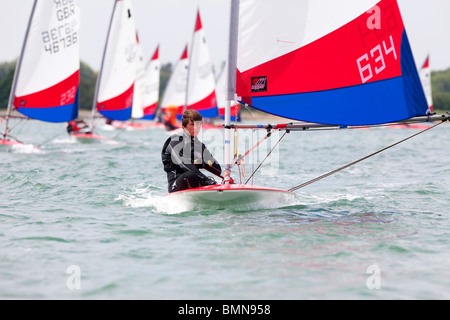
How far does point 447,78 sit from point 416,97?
452ft

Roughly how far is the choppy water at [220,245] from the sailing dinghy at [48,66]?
7537 millimetres

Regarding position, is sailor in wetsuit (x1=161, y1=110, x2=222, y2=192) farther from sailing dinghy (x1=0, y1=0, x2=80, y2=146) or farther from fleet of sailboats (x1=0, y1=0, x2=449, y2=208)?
sailing dinghy (x1=0, y1=0, x2=80, y2=146)

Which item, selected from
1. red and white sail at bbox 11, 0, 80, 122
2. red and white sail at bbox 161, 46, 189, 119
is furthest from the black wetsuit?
red and white sail at bbox 161, 46, 189, 119

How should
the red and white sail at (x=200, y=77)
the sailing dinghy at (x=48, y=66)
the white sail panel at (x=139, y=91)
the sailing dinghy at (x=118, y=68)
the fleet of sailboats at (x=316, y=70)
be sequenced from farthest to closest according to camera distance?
the white sail panel at (x=139, y=91) → the red and white sail at (x=200, y=77) → the sailing dinghy at (x=118, y=68) → the sailing dinghy at (x=48, y=66) → the fleet of sailboats at (x=316, y=70)

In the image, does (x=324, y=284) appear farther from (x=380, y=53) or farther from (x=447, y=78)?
(x=447, y=78)

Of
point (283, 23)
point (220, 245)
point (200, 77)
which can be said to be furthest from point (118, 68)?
point (220, 245)

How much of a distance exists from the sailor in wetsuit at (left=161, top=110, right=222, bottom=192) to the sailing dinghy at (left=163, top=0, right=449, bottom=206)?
263 millimetres

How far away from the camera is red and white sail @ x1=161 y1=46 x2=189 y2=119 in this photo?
42.3 m

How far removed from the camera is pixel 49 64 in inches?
704

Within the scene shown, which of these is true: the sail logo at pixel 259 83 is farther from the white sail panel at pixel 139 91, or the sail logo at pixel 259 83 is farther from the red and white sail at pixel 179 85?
the white sail panel at pixel 139 91

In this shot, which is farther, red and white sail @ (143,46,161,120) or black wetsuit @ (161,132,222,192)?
red and white sail @ (143,46,161,120)

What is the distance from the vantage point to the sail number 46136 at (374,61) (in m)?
7.17

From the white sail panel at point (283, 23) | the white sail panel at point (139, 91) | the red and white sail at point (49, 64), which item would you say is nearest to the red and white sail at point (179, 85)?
the white sail panel at point (139, 91)

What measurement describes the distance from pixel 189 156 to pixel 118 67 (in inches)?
743
